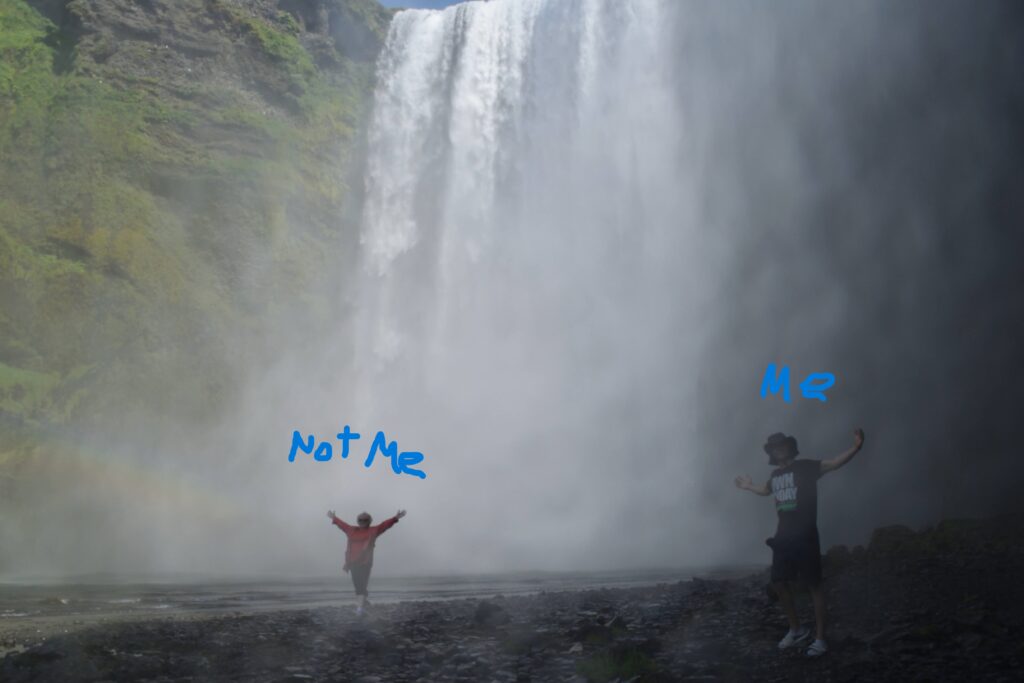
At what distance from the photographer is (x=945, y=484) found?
21.6 meters

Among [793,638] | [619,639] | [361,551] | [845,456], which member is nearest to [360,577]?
[361,551]

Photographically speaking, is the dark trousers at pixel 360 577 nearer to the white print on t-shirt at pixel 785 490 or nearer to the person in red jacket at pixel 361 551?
the person in red jacket at pixel 361 551

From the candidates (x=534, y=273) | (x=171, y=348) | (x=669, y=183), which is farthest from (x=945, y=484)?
(x=171, y=348)

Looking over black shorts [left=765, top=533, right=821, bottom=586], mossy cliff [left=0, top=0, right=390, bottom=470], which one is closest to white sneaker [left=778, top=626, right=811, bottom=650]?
black shorts [left=765, top=533, right=821, bottom=586]

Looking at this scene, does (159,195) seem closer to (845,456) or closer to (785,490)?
(785,490)

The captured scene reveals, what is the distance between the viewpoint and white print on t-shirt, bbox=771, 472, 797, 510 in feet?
21.5

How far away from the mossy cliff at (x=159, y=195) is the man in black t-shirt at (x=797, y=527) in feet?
80.0

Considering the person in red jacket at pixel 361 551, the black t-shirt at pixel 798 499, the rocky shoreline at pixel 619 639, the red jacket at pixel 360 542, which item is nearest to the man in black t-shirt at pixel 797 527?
the black t-shirt at pixel 798 499

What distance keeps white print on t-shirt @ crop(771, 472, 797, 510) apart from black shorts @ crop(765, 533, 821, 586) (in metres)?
0.26

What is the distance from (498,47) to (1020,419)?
21.1 meters

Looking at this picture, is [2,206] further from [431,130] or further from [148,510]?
[431,130]

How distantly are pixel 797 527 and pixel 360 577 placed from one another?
6.00m

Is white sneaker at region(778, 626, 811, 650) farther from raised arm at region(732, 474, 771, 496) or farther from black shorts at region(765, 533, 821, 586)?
raised arm at region(732, 474, 771, 496)

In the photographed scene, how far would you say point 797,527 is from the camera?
652 centimetres
